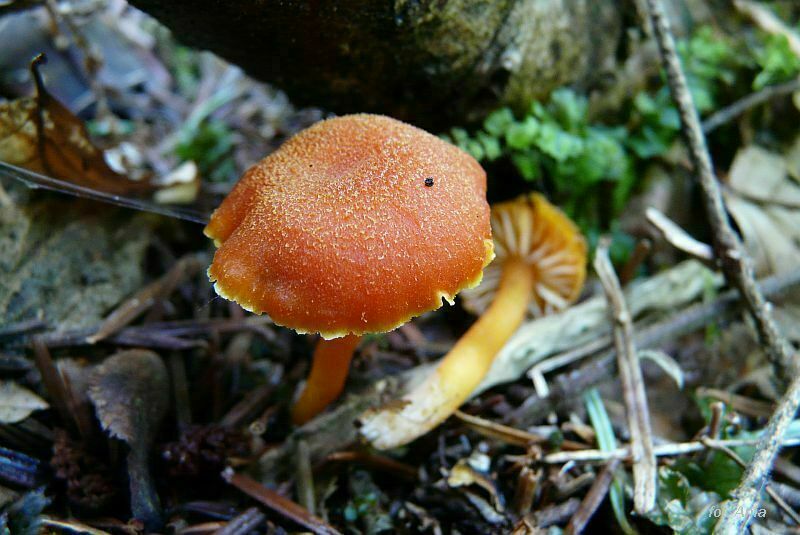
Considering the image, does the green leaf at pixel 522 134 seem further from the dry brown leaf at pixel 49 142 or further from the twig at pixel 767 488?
the dry brown leaf at pixel 49 142

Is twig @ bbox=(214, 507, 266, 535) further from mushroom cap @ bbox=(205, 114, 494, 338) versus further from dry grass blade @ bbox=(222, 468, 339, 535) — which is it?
mushroom cap @ bbox=(205, 114, 494, 338)

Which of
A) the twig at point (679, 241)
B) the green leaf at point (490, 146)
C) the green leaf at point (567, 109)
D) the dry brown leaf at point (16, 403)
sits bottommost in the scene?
the dry brown leaf at point (16, 403)

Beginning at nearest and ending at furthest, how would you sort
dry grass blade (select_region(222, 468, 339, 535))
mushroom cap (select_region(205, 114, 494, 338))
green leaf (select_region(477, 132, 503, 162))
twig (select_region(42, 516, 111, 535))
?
mushroom cap (select_region(205, 114, 494, 338))
twig (select_region(42, 516, 111, 535))
dry grass blade (select_region(222, 468, 339, 535))
green leaf (select_region(477, 132, 503, 162))

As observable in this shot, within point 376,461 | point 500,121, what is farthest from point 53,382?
point 500,121

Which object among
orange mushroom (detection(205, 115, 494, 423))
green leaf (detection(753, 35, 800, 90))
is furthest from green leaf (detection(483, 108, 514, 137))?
green leaf (detection(753, 35, 800, 90))

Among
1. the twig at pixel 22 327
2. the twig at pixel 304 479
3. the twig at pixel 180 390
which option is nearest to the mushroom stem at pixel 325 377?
the twig at pixel 304 479

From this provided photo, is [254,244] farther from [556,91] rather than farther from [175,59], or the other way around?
[175,59]

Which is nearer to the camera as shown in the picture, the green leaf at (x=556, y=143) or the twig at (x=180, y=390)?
the twig at (x=180, y=390)

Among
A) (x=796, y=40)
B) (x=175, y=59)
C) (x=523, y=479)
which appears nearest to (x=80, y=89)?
(x=175, y=59)

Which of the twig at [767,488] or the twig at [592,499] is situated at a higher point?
the twig at [767,488]
